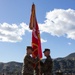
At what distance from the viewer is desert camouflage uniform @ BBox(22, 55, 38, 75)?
39.8ft

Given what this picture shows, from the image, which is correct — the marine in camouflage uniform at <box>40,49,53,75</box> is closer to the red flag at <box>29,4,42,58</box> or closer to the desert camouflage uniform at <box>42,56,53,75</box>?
the desert camouflage uniform at <box>42,56,53,75</box>

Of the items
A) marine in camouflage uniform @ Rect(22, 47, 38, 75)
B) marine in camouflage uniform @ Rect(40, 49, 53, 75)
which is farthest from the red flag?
marine in camouflage uniform @ Rect(22, 47, 38, 75)

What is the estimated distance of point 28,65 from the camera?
12211 millimetres

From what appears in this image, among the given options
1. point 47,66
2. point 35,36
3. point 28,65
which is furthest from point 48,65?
point 35,36

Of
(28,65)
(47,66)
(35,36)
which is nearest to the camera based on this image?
(28,65)

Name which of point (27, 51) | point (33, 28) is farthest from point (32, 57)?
point (33, 28)

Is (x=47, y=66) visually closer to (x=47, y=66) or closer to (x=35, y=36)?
(x=47, y=66)

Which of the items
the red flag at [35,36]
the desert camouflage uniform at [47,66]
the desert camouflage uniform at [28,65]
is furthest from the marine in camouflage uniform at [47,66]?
the desert camouflage uniform at [28,65]

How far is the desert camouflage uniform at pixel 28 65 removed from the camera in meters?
12.1

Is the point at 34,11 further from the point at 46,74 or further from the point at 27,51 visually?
the point at 46,74

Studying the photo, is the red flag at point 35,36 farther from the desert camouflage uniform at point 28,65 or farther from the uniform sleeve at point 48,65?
the desert camouflage uniform at point 28,65

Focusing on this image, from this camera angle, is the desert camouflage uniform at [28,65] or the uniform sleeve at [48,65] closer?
the desert camouflage uniform at [28,65]

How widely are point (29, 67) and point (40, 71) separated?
632 millimetres

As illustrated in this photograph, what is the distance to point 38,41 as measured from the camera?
1299 centimetres
